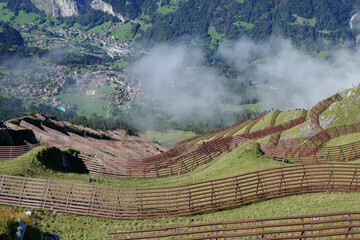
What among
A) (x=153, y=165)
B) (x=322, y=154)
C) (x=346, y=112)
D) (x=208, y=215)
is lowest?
(x=153, y=165)

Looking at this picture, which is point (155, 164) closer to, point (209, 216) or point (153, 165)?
point (153, 165)

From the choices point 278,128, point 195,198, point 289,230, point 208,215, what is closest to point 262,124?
point 278,128

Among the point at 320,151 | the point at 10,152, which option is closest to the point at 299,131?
the point at 320,151

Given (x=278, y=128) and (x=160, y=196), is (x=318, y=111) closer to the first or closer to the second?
(x=278, y=128)

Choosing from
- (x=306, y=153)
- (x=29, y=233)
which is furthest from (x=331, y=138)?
(x=29, y=233)

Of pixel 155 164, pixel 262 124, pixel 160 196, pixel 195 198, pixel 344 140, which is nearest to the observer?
pixel 195 198

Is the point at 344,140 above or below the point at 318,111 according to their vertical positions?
below

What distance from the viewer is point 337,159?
42625 millimetres

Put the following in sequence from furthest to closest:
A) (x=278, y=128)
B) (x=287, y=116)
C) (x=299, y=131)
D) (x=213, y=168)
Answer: (x=287, y=116) < (x=278, y=128) < (x=299, y=131) < (x=213, y=168)

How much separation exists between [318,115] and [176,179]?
161 ft

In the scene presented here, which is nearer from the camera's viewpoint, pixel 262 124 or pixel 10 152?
pixel 10 152

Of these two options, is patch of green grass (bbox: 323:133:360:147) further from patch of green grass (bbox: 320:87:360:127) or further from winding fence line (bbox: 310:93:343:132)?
patch of green grass (bbox: 320:87:360:127)

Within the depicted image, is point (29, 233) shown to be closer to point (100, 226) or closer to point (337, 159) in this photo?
point (100, 226)

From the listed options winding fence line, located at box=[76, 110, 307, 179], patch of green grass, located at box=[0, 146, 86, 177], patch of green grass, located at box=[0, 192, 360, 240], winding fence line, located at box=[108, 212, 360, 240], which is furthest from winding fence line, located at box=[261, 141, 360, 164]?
patch of green grass, located at box=[0, 146, 86, 177]
